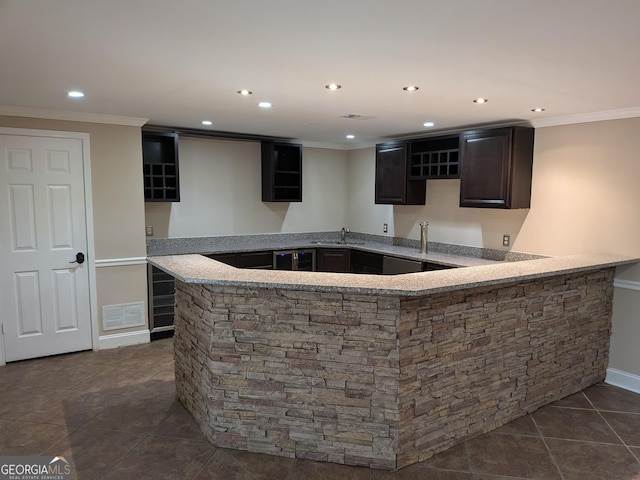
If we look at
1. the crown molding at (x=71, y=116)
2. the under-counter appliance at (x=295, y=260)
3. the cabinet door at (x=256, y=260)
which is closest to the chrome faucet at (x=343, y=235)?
the under-counter appliance at (x=295, y=260)

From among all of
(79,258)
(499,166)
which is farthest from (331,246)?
(79,258)

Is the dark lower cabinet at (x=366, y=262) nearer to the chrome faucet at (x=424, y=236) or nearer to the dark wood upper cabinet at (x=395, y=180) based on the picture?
the chrome faucet at (x=424, y=236)

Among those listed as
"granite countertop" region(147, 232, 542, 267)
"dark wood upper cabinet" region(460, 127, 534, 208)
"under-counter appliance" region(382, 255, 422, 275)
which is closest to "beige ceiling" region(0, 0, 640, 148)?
"dark wood upper cabinet" region(460, 127, 534, 208)

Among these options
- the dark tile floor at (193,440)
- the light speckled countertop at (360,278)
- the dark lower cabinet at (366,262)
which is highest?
the light speckled countertop at (360,278)

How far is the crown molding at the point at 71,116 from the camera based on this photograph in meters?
4.02

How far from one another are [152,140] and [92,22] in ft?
10.7

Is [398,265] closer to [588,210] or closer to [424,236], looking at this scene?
[424,236]

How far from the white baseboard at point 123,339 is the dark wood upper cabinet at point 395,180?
3166 mm

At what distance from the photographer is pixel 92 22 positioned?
1.95 meters

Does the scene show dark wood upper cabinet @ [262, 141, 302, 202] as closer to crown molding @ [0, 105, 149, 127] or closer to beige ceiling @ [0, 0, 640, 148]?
crown molding @ [0, 105, 149, 127]

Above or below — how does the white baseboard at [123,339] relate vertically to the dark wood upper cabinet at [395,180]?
below

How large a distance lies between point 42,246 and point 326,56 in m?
3.41

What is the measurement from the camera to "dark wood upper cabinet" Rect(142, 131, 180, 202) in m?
4.98

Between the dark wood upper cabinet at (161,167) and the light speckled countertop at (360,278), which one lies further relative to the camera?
the dark wood upper cabinet at (161,167)
